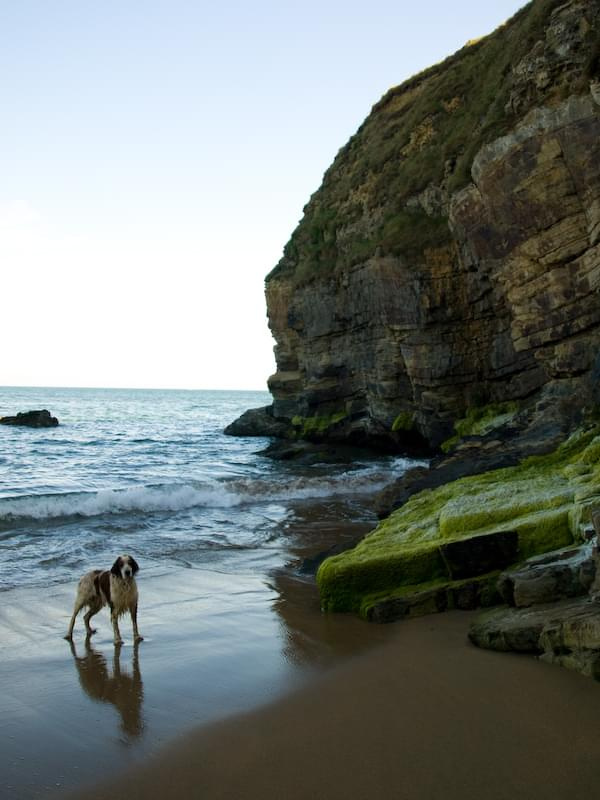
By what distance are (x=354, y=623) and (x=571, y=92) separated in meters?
15.3

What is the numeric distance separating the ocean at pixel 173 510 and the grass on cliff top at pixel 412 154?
10.6 metres

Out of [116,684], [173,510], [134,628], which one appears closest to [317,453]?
[173,510]

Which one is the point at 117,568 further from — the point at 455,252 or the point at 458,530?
the point at 455,252

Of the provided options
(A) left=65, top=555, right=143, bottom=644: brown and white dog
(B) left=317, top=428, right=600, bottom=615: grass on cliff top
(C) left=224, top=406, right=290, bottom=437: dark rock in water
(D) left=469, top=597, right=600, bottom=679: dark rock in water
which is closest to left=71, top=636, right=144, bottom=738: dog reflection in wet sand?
(A) left=65, top=555, right=143, bottom=644: brown and white dog

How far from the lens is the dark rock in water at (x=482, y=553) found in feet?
24.2

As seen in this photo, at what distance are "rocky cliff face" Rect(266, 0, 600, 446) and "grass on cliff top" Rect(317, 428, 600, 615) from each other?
714cm

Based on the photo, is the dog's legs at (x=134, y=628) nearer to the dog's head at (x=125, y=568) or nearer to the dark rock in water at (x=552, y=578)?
the dog's head at (x=125, y=568)

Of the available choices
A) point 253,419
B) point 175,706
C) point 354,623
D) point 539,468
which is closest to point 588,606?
point 354,623

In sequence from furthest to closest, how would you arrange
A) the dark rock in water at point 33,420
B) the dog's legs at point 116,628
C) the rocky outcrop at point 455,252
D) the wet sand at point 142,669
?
the dark rock in water at point 33,420, the rocky outcrop at point 455,252, the dog's legs at point 116,628, the wet sand at point 142,669

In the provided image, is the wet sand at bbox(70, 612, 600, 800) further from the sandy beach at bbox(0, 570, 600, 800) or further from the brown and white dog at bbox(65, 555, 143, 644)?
the brown and white dog at bbox(65, 555, 143, 644)

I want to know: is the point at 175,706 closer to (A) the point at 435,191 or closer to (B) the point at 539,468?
(B) the point at 539,468

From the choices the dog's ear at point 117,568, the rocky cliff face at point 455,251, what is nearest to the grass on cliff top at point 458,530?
the dog's ear at point 117,568

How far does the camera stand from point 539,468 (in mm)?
11273

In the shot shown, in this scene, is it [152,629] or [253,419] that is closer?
[152,629]
